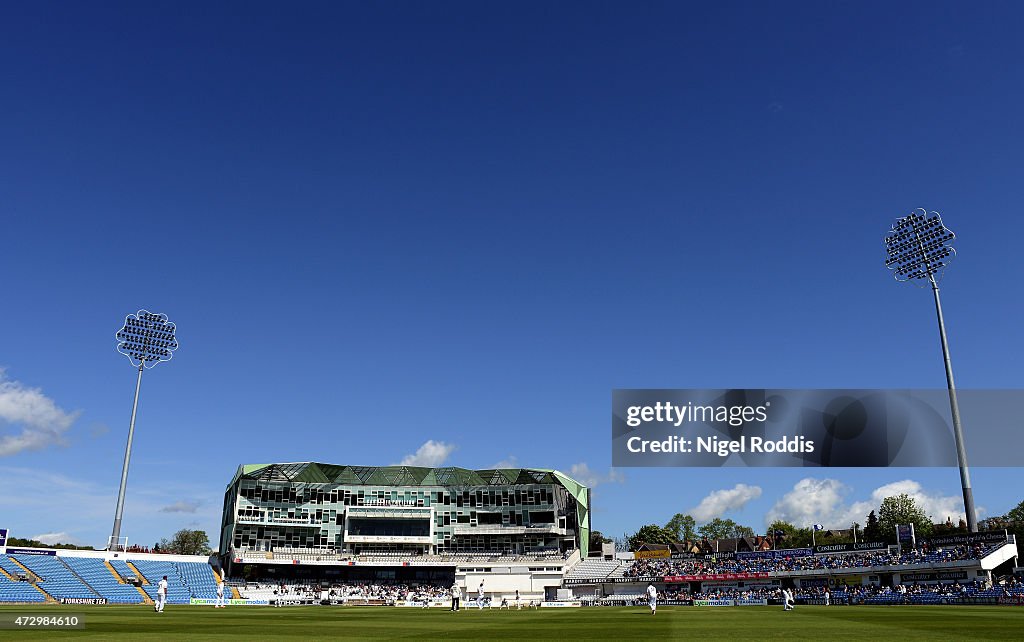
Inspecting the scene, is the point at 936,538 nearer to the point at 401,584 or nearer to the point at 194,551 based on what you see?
the point at 401,584

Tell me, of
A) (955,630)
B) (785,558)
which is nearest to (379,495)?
(785,558)

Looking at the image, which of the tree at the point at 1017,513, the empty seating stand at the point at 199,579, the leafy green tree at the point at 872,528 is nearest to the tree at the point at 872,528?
the leafy green tree at the point at 872,528

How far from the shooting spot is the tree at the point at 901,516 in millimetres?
131300

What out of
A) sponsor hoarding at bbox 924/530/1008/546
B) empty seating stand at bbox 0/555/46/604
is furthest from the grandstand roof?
sponsor hoarding at bbox 924/530/1008/546

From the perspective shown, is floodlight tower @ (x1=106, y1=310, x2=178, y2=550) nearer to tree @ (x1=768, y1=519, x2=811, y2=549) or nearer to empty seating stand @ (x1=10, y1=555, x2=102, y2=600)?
empty seating stand @ (x1=10, y1=555, x2=102, y2=600)

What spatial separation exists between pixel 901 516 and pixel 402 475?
3684 inches

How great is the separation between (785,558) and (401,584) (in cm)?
5150

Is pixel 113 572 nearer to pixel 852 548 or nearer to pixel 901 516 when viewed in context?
pixel 852 548

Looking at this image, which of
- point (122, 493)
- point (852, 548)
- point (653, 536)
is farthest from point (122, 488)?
point (653, 536)

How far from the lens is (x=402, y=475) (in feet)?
365

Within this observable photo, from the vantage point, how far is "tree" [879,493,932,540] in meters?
131

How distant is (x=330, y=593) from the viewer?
89.9 m

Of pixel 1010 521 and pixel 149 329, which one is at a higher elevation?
pixel 149 329

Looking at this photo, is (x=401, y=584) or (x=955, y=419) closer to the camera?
(x=955, y=419)
